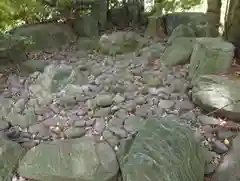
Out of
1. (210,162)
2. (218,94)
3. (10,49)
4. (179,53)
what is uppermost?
(10,49)

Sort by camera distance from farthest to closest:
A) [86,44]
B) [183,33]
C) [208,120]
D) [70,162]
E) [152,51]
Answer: [86,44] → [183,33] → [152,51] → [208,120] → [70,162]

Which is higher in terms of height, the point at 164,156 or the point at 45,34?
the point at 45,34

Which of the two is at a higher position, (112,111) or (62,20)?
(62,20)

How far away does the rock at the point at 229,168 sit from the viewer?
187 centimetres

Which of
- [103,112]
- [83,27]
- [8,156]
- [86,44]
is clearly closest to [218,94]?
[103,112]

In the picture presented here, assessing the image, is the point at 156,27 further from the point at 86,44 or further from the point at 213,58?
the point at 213,58

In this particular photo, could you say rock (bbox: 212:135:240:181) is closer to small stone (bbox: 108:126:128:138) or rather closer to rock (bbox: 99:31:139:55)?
small stone (bbox: 108:126:128:138)

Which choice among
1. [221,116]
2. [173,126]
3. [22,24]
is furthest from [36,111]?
[22,24]

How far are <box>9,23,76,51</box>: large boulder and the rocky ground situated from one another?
2.43 ft

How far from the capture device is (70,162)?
6.31 feet

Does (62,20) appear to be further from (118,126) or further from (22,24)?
(118,126)

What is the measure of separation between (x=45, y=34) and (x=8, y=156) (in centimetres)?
270

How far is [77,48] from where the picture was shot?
175 inches

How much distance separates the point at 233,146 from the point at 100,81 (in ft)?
4.96
